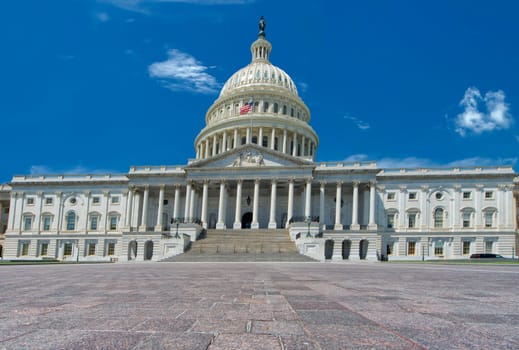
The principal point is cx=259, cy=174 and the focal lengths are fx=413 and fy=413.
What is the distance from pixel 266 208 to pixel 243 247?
2167 cm

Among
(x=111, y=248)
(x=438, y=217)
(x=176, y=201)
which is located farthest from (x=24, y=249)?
(x=438, y=217)

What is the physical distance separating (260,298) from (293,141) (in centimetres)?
7712

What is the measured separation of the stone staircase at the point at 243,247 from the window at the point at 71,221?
3000cm

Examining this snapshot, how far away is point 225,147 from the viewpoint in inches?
3260

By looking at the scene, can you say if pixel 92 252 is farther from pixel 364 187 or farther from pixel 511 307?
pixel 511 307

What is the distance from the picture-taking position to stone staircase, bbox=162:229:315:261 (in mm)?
42875

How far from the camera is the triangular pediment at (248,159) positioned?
63.2 meters

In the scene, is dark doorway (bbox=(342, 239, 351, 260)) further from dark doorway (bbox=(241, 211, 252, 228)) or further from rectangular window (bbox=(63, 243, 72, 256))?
rectangular window (bbox=(63, 243, 72, 256))

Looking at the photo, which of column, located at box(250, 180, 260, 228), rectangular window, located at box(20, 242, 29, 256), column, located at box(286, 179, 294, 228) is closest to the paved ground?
column, located at box(286, 179, 294, 228)

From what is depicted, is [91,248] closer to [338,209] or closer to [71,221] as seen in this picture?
[71,221]

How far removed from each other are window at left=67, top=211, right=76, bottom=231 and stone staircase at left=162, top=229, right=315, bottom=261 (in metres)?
30.0

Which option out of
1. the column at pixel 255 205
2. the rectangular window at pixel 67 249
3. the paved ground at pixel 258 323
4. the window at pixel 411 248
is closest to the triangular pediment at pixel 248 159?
the column at pixel 255 205

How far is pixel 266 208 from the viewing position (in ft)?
230

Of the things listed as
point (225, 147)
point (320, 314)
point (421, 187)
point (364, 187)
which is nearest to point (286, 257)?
point (364, 187)
